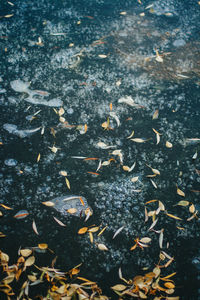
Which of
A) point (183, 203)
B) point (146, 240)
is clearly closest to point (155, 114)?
point (183, 203)

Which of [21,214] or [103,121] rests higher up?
[103,121]

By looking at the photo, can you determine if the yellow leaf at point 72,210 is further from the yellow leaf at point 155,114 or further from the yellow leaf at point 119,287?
the yellow leaf at point 155,114

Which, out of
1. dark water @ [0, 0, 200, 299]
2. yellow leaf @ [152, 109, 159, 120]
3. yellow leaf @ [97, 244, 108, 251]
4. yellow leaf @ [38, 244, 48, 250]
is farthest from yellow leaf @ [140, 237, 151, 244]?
yellow leaf @ [152, 109, 159, 120]

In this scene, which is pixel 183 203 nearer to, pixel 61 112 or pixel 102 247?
pixel 102 247

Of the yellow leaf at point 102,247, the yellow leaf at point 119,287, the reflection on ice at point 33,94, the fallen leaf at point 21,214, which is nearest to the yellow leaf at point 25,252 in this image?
the fallen leaf at point 21,214

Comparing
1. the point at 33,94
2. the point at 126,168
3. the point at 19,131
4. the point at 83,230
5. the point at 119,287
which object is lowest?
the point at 119,287

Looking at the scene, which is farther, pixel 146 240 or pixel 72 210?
pixel 72 210
